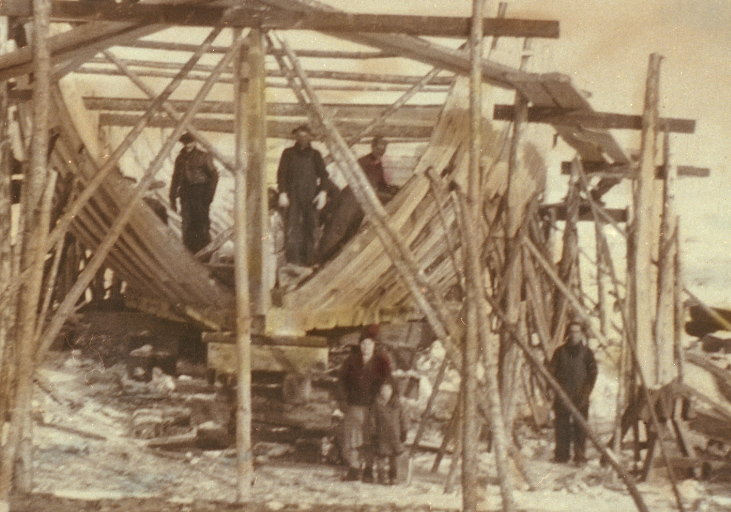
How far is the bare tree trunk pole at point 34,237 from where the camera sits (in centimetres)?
518

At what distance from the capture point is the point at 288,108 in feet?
32.5

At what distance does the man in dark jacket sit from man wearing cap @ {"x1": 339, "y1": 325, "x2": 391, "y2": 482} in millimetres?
1723

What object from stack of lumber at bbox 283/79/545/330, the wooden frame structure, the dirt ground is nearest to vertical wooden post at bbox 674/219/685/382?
the wooden frame structure

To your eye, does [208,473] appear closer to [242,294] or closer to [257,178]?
[242,294]

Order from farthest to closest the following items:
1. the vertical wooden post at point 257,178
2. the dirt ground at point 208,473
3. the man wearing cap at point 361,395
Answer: the man wearing cap at point 361,395 → the vertical wooden post at point 257,178 → the dirt ground at point 208,473

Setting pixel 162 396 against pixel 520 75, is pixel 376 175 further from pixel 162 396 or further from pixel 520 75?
pixel 162 396

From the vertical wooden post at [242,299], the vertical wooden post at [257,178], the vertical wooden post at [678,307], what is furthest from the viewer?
the vertical wooden post at [678,307]

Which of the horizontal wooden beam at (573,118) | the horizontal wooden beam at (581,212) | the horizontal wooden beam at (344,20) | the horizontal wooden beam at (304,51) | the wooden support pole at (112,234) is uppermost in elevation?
the horizontal wooden beam at (304,51)

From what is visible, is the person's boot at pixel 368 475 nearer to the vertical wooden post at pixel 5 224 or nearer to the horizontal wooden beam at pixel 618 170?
the vertical wooden post at pixel 5 224

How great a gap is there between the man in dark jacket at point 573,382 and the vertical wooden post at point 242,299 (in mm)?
3082

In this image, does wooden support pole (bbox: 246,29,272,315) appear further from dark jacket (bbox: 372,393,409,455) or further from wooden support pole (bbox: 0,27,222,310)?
dark jacket (bbox: 372,393,409,455)

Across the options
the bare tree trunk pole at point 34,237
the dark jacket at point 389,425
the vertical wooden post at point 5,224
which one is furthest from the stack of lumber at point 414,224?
the bare tree trunk pole at point 34,237

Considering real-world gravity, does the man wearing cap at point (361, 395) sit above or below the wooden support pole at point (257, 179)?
below

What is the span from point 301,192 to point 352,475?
2442mm
